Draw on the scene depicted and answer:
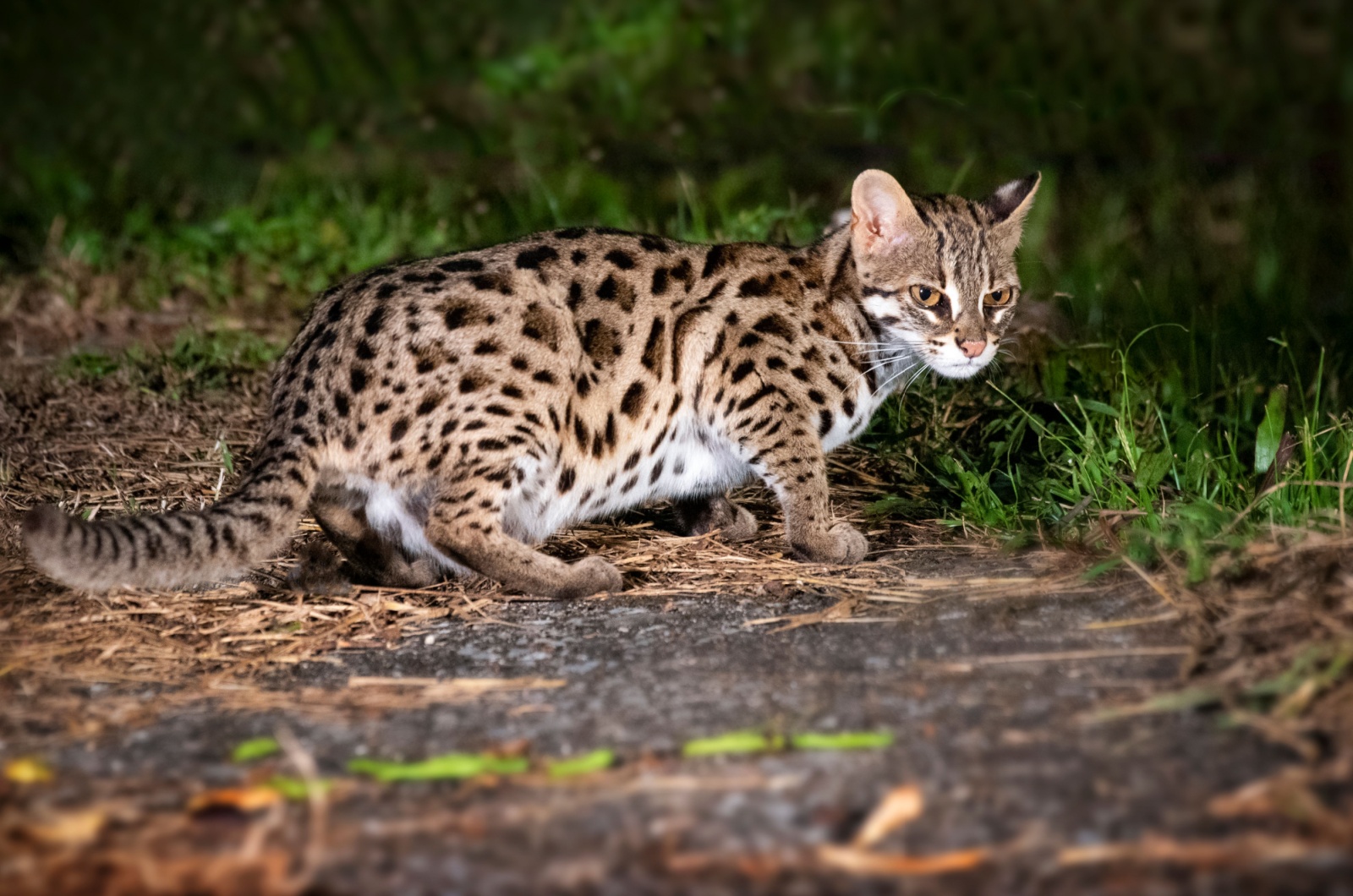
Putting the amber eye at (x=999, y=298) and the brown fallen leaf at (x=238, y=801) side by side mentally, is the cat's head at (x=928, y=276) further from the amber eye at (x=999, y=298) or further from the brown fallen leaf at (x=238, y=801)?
the brown fallen leaf at (x=238, y=801)

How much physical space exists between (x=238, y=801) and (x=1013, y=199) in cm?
362

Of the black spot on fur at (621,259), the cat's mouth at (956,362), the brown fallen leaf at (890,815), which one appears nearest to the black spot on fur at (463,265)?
the black spot on fur at (621,259)

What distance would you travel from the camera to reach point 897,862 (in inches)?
88.3

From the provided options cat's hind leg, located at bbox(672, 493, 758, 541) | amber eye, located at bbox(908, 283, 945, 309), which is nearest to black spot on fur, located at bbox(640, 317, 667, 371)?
cat's hind leg, located at bbox(672, 493, 758, 541)

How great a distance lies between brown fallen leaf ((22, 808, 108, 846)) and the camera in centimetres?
236

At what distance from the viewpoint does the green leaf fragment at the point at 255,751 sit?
274 cm

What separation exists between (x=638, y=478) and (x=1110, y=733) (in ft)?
7.30

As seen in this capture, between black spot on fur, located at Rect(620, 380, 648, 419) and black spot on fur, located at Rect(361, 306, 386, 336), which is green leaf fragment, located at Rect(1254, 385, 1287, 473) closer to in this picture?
black spot on fur, located at Rect(620, 380, 648, 419)

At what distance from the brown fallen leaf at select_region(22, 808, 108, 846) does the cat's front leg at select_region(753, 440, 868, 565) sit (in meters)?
2.47

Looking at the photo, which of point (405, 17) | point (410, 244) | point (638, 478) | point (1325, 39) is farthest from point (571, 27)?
point (638, 478)

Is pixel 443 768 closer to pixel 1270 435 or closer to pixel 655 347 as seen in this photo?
pixel 655 347

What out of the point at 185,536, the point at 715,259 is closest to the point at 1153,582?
the point at 715,259

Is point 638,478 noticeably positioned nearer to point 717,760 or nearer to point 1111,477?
point 1111,477

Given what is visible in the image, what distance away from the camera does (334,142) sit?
9930 mm
